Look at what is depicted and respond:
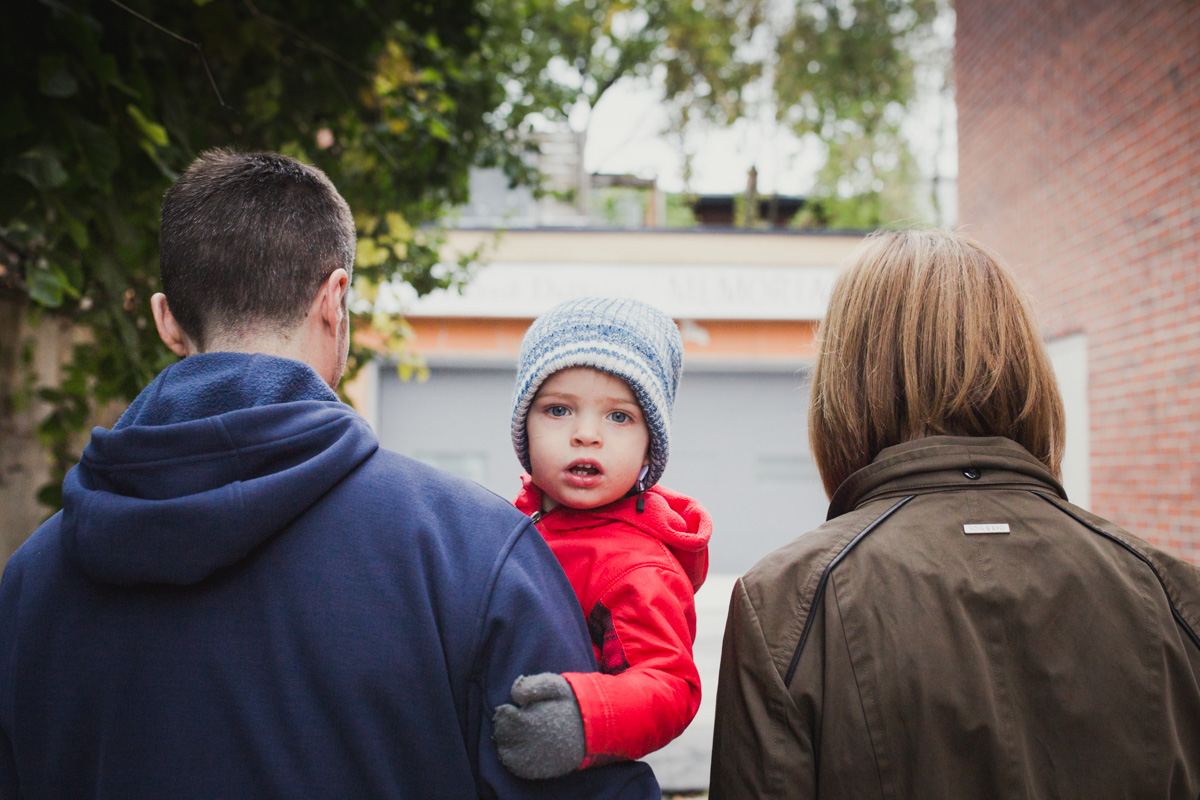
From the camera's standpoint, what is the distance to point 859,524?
146cm

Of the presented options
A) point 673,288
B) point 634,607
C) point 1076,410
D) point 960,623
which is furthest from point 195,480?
point 673,288

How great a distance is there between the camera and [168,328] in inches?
56.1

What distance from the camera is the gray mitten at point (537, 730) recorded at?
1213 millimetres

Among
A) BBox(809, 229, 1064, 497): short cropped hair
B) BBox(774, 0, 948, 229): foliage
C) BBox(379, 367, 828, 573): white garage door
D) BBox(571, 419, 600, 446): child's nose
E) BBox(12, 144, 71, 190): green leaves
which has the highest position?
BBox(774, 0, 948, 229): foliage

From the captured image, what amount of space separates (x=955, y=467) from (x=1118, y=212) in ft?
20.9

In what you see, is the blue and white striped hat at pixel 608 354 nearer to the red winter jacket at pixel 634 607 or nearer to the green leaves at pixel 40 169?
the red winter jacket at pixel 634 607

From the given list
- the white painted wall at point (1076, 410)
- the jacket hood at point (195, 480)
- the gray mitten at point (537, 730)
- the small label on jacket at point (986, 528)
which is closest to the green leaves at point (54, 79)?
the jacket hood at point (195, 480)

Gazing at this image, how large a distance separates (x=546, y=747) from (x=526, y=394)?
30.2 inches

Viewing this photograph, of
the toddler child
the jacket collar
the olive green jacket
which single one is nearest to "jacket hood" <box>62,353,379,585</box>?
the toddler child

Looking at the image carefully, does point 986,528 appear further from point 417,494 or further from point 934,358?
point 417,494

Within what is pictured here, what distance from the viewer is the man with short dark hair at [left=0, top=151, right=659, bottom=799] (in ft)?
3.85

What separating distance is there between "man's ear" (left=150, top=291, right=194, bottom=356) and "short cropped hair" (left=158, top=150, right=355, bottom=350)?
0.09ft

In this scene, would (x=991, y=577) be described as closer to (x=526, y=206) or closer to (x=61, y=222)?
(x=61, y=222)

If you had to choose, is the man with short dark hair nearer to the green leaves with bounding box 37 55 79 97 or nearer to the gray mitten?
the gray mitten
